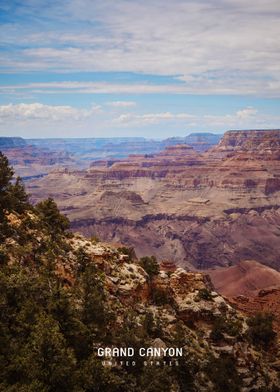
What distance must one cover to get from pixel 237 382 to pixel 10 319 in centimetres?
1590

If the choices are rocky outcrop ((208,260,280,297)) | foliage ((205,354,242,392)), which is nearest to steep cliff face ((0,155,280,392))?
foliage ((205,354,242,392))

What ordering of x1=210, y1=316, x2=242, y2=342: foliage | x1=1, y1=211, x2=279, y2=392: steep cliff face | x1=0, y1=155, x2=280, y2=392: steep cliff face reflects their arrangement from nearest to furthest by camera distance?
x1=0, y1=155, x2=280, y2=392: steep cliff face < x1=1, y1=211, x2=279, y2=392: steep cliff face < x1=210, y1=316, x2=242, y2=342: foliage

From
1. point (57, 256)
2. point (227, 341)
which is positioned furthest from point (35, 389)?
point (227, 341)

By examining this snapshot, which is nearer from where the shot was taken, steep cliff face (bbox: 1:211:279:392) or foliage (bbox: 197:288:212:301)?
steep cliff face (bbox: 1:211:279:392)

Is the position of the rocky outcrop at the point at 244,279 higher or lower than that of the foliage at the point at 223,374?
lower

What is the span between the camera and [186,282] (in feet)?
133

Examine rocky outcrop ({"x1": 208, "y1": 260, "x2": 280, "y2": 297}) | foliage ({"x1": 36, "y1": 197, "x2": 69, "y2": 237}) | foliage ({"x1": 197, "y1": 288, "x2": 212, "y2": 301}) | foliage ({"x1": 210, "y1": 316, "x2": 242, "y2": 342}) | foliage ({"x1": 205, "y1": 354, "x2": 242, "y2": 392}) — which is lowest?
rocky outcrop ({"x1": 208, "y1": 260, "x2": 280, "y2": 297})

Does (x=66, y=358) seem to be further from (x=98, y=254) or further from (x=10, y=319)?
(x=98, y=254)

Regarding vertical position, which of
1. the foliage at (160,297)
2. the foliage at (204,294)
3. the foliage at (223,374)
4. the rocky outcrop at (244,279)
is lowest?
the rocky outcrop at (244,279)

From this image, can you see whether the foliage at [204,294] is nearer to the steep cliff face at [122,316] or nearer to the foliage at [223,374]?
the steep cliff face at [122,316]

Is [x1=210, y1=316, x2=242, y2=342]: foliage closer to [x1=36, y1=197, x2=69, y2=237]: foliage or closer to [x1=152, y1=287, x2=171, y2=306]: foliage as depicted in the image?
[x1=152, y1=287, x2=171, y2=306]: foliage

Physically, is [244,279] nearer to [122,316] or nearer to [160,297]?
[160,297]

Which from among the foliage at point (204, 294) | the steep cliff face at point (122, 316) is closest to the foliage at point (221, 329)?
the steep cliff face at point (122, 316)

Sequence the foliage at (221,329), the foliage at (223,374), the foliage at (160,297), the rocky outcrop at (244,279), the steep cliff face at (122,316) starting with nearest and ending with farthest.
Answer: the steep cliff face at (122,316), the foliage at (223,374), the foliage at (221,329), the foliage at (160,297), the rocky outcrop at (244,279)
